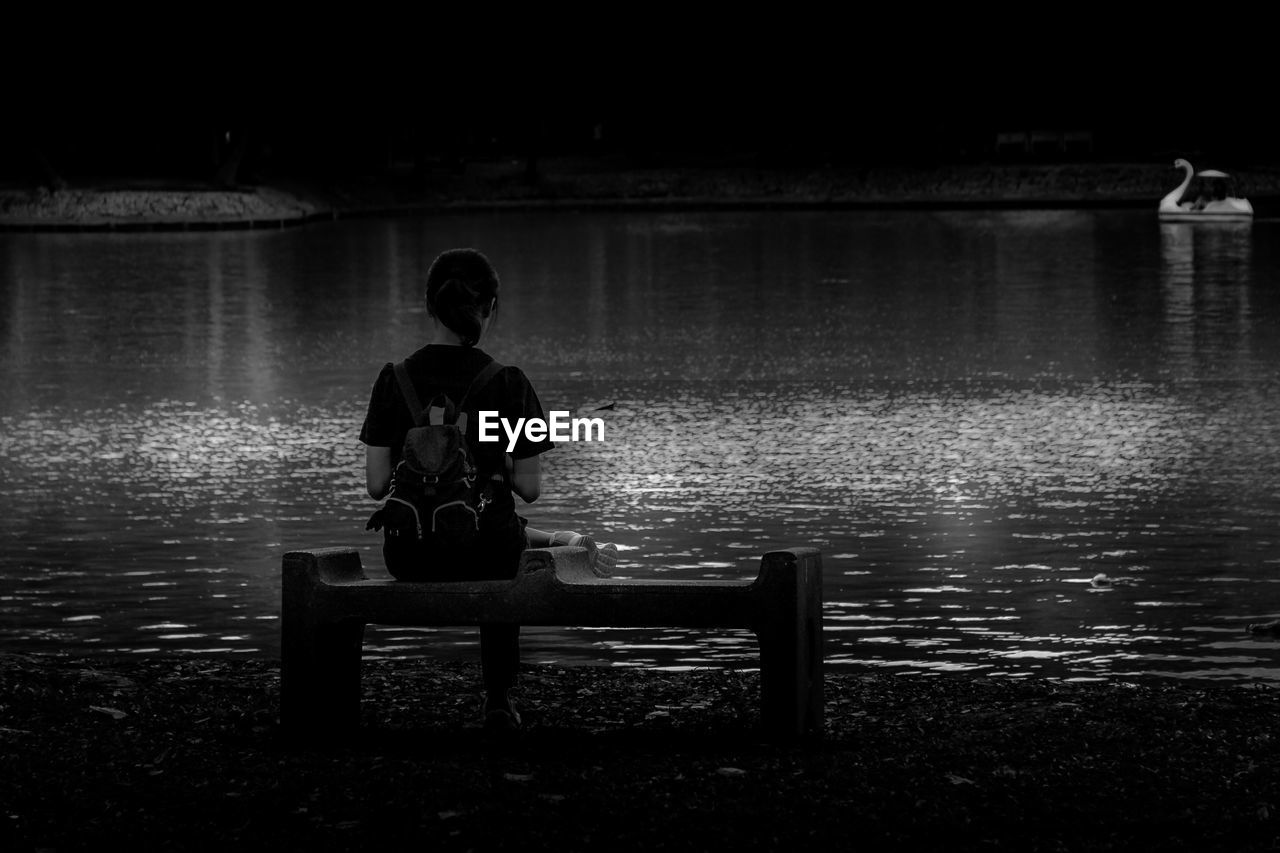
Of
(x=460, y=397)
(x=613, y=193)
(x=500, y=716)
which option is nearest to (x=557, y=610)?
(x=500, y=716)

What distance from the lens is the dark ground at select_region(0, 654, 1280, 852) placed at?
5.60 meters

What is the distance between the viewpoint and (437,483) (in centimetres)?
629

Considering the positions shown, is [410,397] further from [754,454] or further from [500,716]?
[754,454]

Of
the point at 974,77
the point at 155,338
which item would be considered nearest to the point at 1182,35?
the point at 974,77

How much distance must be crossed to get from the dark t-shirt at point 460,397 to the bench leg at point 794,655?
0.77m

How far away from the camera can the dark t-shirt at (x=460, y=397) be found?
6324mm

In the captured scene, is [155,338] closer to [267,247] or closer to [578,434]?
[578,434]

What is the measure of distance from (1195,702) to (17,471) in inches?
363

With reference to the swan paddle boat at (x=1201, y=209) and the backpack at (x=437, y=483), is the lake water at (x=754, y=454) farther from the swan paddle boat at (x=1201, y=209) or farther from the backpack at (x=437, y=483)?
the swan paddle boat at (x=1201, y=209)

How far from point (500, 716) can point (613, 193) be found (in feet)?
238

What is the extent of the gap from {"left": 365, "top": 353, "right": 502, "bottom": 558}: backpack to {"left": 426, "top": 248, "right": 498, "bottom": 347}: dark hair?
0.14 metres

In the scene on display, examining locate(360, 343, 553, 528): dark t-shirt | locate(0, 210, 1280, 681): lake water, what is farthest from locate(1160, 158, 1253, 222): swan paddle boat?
locate(360, 343, 553, 528): dark t-shirt

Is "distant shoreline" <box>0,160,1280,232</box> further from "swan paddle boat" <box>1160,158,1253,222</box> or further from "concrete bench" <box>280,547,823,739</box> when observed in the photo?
"concrete bench" <box>280,547,823,739</box>

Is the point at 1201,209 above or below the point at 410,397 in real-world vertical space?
above
